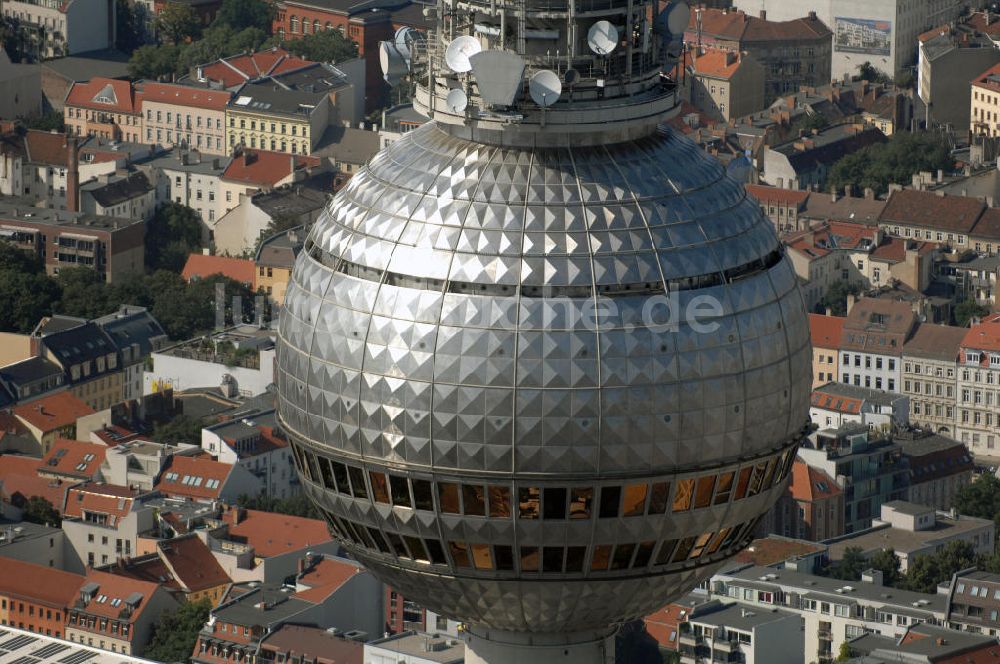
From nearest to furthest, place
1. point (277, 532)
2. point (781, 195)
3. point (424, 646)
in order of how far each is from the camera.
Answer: point (424, 646) → point (277, 532) → point (781, 195)

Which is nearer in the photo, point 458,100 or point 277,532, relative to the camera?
point 458,100

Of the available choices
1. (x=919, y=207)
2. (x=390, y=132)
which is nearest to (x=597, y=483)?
(x=919, y=207)

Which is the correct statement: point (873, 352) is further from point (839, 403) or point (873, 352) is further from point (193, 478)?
point (193, 478)

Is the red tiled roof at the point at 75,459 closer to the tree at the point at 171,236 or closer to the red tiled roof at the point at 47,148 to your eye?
the tree at the point at 171,236

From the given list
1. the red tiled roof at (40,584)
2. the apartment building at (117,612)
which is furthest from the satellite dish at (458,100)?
the red tiled roof at (40,584)

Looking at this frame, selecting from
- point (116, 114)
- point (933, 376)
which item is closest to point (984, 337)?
point (933, 376)
